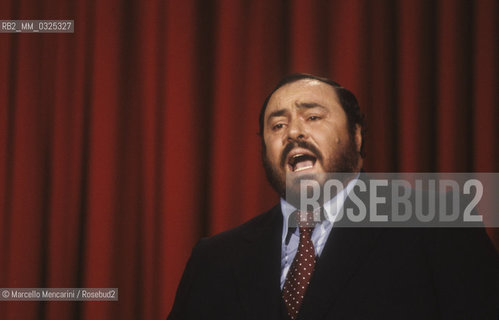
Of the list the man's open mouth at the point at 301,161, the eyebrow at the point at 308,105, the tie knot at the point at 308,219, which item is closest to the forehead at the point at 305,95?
the eyebrow at the point at 308,105

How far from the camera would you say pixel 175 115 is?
1435mm

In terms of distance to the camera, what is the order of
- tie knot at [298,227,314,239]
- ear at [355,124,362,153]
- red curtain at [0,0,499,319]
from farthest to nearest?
1. red curtain at [0,0,499,319]
2. ear at [355,124,362,153]
3. tie knot at [298,227,314,239]

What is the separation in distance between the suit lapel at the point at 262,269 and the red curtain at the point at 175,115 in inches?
8.4

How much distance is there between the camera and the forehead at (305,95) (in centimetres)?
113

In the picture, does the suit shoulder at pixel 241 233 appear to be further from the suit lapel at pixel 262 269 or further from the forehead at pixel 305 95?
the forehead at pixel 305 95

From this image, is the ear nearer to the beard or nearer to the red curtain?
the beard

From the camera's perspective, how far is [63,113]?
1.47 m

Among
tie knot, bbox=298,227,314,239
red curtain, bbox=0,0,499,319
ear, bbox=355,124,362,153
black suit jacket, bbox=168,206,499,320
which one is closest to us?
black suit jacket, bbox=168,206,499,320

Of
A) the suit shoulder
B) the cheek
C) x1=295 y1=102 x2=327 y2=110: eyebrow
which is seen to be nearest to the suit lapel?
the suit shoulder

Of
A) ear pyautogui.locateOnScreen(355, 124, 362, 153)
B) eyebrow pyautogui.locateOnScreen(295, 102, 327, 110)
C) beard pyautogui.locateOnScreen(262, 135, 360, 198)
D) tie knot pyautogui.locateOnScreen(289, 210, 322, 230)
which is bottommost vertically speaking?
tie knot pyautogui.locateOnScreen(289, 210, 322, 230)

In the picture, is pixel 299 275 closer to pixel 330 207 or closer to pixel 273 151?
pixel 330 207

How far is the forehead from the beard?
9 centimetres

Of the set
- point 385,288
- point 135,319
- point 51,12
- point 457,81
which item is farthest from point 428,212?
point 51,12

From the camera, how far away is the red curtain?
1.37m
